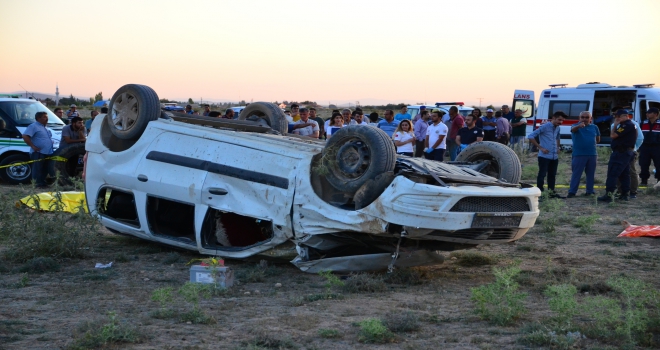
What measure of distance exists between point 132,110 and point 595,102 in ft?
67.6

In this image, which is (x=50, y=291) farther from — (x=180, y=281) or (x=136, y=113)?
(x=136, y=113)

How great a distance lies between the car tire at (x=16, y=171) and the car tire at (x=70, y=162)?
1.20 m

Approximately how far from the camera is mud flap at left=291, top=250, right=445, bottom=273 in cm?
647

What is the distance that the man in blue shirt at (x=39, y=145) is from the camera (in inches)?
562

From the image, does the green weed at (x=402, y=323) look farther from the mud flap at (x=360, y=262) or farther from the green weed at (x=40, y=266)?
the green weed at (x=40, y=266)

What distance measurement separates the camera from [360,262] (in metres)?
6.49

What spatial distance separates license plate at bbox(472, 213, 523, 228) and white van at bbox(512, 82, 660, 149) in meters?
18.6

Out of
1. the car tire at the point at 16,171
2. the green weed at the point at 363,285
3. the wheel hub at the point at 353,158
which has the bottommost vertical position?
the car tire at the point at 16,171

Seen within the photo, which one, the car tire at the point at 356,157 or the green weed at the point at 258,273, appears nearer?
the car tire at the point at 356,157

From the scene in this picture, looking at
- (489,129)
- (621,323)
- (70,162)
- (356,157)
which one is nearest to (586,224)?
(356,157)

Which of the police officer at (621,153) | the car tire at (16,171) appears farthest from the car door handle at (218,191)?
the car tire at (16,171)

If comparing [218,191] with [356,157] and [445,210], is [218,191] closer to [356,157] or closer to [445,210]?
[356,157]

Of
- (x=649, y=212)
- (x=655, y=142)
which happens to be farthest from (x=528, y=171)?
(x=649, y=212)

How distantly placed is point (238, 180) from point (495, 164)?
2.45 m
